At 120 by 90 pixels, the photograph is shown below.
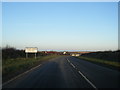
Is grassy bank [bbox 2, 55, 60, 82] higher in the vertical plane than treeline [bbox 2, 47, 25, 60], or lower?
lower

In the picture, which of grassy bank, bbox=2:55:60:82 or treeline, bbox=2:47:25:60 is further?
treeline, bbox=2:47:25:60

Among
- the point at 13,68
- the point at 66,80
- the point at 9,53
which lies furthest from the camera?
the point at 9,53

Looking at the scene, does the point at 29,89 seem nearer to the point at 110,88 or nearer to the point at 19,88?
the point at 19,88

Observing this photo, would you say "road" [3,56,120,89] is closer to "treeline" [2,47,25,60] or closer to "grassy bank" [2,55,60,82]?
"grassy bank" [2,55,60,82]

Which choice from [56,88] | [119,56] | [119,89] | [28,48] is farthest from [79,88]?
[28,48]

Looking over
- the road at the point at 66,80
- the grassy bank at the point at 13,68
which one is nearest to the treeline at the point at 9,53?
the grassy bank at the point at 13,68

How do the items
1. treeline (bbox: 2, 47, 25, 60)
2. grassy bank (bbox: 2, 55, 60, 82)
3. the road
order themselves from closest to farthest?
the road < grassy bank (bbox: 2, 55, 60, 82) < treeline (bbox: 2, 47, 25, 60)

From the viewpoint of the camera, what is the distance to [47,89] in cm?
988

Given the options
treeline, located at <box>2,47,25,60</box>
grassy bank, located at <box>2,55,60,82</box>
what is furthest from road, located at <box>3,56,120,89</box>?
treeline, located at <box>2,47,25,60</box>

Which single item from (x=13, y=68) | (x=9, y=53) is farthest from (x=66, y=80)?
(x=9, y=53)

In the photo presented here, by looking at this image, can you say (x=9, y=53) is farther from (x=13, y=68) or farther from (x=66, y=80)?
(x=66, y=80)

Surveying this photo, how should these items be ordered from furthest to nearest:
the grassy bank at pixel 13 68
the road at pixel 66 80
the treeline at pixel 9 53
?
the treeline at pixel 9 53
the grassy bank at pixel 13 68
the road at pixel 66 80

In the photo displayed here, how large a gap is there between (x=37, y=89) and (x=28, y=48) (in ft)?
191

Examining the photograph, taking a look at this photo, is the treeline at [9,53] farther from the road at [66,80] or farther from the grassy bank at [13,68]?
the road at [66,80]
